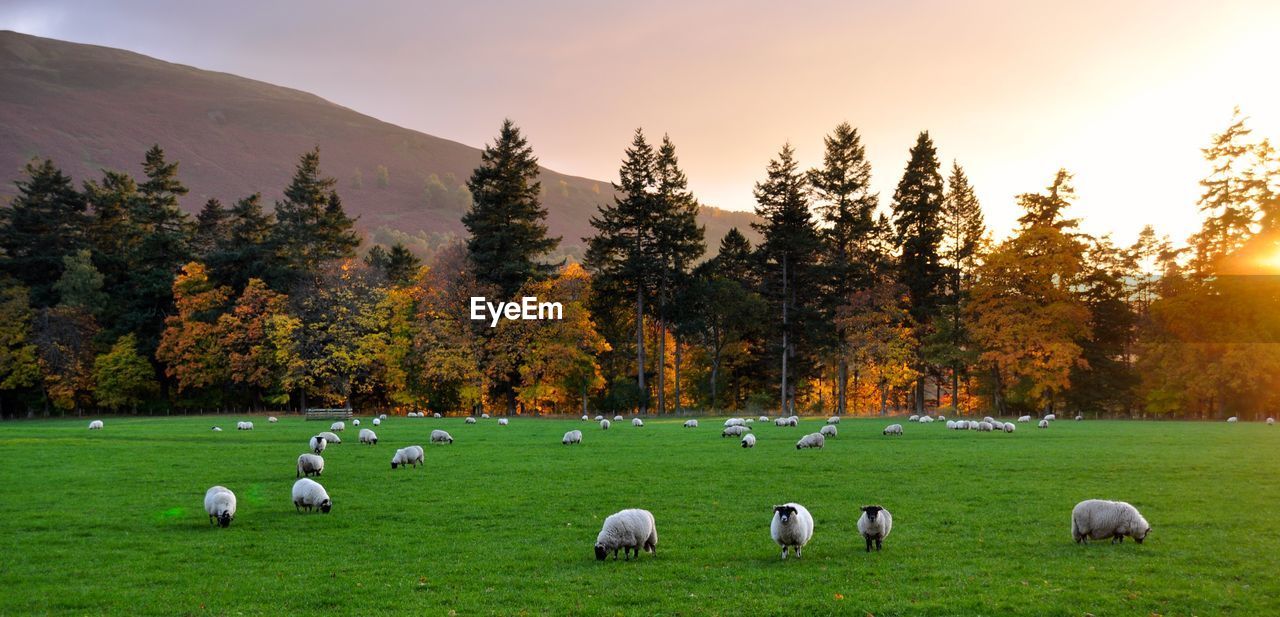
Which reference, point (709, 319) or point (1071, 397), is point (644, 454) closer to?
point (709, 319)

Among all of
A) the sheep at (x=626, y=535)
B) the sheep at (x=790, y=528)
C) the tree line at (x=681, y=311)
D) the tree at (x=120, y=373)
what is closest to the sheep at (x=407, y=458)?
the sheep at (x=626, y=535)

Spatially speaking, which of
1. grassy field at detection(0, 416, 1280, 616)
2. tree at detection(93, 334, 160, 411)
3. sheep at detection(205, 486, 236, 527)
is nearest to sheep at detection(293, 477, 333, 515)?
grassy field at detection(0, 416, 1280, 616)

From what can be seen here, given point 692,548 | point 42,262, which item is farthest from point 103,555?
point 42,262

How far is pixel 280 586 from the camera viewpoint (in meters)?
13.1

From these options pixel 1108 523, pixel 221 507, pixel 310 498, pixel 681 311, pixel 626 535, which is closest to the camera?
pixel 626 535

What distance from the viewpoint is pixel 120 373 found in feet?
263

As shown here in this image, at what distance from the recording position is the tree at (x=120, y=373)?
79812mm

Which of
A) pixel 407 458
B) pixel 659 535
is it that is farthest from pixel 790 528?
pixel 407 458

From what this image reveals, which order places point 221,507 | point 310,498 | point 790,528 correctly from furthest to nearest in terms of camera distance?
1. point 310,498
2. point 221,507
3. point 790,528

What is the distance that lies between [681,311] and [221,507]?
5769 cm

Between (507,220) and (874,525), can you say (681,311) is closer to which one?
(507,220)

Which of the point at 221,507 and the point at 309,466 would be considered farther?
the point at 309,466

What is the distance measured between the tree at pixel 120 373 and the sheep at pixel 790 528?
87.5 metres

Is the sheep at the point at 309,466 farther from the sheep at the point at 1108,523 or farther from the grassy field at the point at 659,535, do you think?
the sheep at the point at 1108,523
